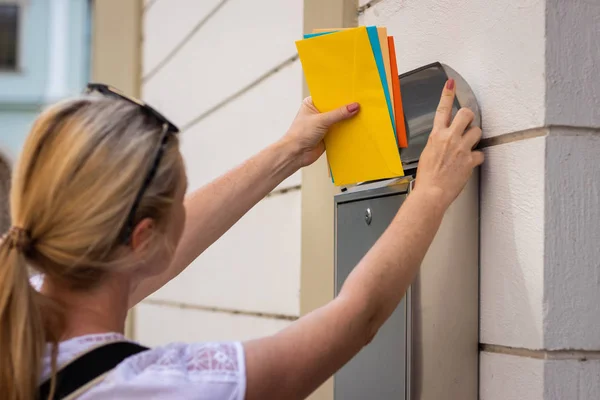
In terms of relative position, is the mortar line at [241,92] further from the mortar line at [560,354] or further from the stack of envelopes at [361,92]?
the mortar line at [560,354]

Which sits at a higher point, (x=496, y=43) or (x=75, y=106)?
(x=496, y=43)

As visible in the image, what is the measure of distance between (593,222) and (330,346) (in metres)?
0.39

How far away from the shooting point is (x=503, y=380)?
1.15m

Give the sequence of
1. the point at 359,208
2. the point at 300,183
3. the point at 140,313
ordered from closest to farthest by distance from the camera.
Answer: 1. the point at 359,208
2. the point at 300,183
3. the point at 140,313

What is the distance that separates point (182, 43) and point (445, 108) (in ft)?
5.89

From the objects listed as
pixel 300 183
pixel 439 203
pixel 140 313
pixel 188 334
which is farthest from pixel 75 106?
pixel 140 313

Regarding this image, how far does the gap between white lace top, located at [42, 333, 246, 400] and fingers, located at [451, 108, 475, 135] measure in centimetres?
42

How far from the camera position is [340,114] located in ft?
4.05

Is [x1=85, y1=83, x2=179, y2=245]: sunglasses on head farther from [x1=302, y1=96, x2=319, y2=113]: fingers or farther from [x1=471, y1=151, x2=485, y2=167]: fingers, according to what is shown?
[x1=471, y1=151, x2=485, y2=167]: fingers

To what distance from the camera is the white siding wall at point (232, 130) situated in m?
1.91

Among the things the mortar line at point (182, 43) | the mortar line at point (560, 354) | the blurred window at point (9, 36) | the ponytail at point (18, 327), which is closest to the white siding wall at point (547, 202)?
the mortar line at point (560, 354)

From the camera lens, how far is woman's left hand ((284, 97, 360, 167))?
125 centimetres

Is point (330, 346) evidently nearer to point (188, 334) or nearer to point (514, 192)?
point (514, 192)

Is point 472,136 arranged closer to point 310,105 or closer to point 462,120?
point 462,120
